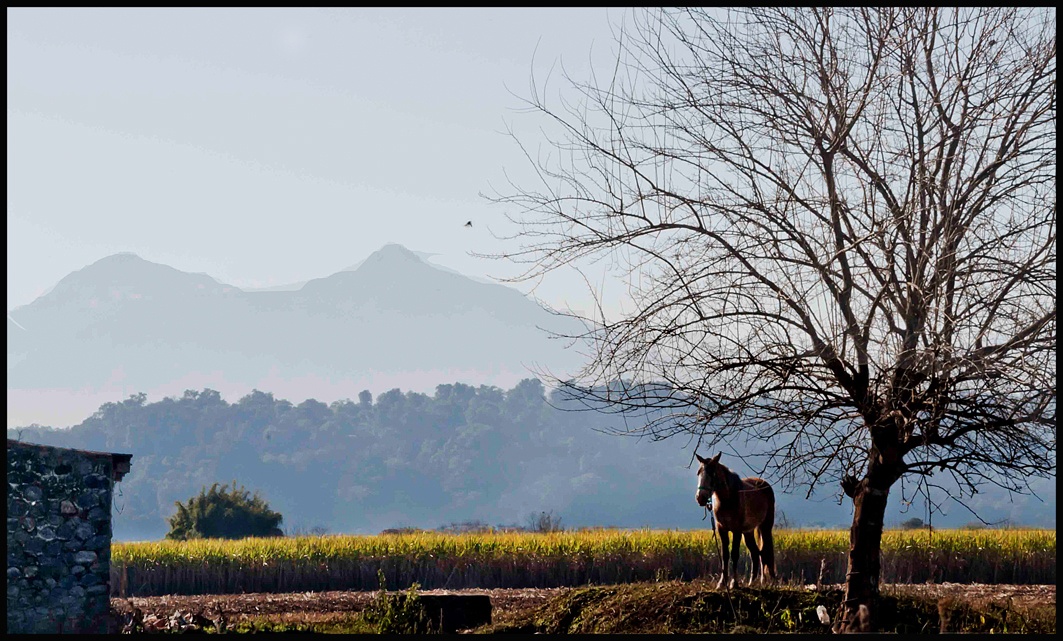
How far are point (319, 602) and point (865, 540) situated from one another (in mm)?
11022

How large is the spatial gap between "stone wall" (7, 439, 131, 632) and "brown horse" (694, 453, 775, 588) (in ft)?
31.2

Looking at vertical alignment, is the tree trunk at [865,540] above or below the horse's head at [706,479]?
below

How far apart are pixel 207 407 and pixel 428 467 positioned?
114 ft

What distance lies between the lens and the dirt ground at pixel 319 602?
18038 mm

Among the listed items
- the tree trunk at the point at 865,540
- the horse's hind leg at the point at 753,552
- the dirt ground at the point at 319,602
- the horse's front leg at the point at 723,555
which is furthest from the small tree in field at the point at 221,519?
the tree trunk at the point at 865,540

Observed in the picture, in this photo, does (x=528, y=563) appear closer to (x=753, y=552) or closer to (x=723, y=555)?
(x=753, y=552)

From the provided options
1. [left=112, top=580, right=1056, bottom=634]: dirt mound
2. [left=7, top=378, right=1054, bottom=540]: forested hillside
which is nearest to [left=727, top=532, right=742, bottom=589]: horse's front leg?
[left=112, top=580, right=1056, bottom=634]: dirt mound

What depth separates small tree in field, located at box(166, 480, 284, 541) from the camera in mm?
46656

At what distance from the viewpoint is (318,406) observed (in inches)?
7205

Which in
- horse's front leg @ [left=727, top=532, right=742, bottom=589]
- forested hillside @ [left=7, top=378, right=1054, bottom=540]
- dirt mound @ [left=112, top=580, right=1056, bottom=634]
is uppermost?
forested hillside @ [left=7, top=378, right=1054, bottom=540]

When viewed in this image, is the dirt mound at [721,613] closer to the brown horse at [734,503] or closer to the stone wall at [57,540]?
the brown horse at [734,503]

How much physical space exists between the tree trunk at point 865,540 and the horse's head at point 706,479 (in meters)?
1.87

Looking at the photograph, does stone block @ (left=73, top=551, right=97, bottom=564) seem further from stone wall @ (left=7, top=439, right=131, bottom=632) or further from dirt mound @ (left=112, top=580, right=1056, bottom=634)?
dirt mound @ (left=112, top=580, right=1056, bottom=634)

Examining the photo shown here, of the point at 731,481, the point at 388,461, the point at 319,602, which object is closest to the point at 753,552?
the point at 731,481
